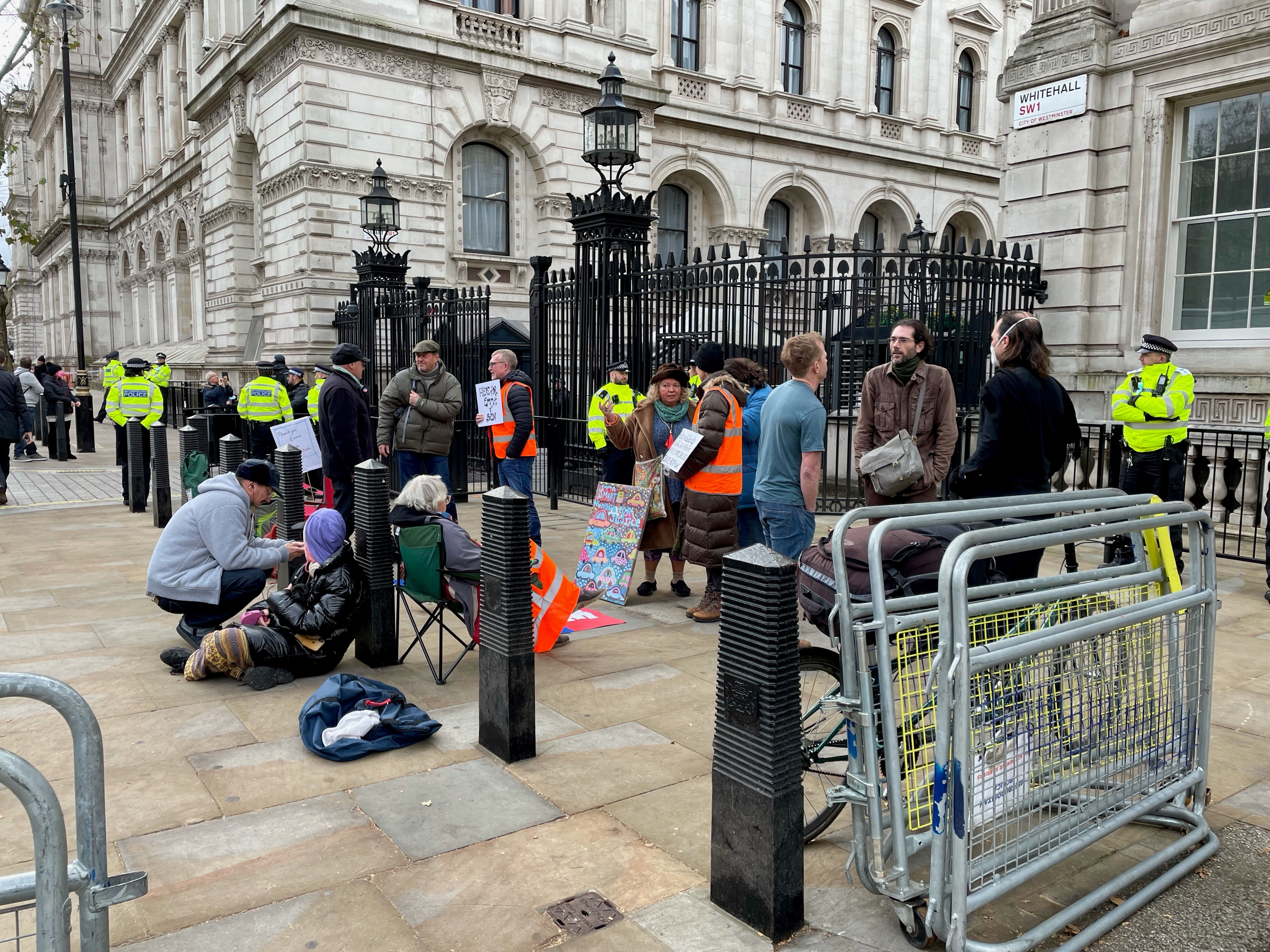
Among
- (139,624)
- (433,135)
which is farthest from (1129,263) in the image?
(433,135)

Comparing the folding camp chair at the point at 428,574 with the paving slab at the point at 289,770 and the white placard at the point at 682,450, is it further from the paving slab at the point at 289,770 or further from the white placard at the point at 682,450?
the white placard at the point at 682,450

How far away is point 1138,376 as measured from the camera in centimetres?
856

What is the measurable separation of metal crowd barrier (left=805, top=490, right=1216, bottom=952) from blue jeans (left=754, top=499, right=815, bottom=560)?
7.78 feet

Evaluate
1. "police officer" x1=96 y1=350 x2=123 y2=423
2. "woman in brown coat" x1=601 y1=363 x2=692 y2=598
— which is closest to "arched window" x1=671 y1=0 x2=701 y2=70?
"police officer" x1=96 y1=350 x2=123 y2=423

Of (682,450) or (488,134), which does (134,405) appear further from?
(488,134)

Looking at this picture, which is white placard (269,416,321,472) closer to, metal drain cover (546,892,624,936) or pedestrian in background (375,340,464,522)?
pedestrian in background (375,340,464,522)

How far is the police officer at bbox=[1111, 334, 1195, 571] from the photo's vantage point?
8312mm

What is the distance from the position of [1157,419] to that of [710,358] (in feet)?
14.0

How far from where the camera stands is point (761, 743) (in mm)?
2939

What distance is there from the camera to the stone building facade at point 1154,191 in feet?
33.1

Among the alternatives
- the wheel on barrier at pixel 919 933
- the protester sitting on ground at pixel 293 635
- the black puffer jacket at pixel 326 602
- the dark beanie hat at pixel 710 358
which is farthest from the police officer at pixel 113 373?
the wheel on barrier at pixel 919 933

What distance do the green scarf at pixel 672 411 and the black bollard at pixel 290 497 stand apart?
2.88 metres

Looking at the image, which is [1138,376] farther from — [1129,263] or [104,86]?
[104,86]

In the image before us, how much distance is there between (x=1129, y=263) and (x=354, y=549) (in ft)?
31.1
